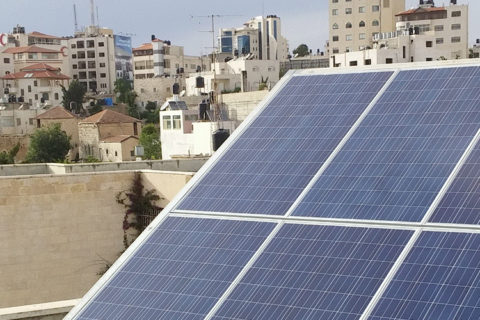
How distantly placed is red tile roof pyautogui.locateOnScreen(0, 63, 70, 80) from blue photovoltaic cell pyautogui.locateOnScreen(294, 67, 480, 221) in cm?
10626

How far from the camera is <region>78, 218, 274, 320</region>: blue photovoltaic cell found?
12.0 metres

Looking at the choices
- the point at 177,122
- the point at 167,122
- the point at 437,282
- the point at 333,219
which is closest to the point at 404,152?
the point at 333,219

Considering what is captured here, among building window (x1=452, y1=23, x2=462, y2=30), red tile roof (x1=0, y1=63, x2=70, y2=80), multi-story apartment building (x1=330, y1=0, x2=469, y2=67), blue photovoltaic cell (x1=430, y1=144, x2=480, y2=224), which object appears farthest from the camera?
red tile roof (x1=0, y1=63, x2=70, y2=80)

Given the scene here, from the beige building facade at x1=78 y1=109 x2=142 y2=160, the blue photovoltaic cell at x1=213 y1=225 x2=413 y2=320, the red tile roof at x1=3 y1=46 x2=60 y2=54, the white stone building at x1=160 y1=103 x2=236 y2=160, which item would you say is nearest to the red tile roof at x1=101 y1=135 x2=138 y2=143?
the beige building facade at x1=78 y1=109 x2=142 y2=160

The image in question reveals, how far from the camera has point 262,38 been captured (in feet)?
495

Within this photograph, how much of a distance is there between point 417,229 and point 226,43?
5924 inches

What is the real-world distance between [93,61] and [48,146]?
2304 inches

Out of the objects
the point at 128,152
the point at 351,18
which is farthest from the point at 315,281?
the point at 351,18

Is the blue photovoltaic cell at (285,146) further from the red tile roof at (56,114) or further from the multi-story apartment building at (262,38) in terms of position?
the multi-story apartment building at (262,38)

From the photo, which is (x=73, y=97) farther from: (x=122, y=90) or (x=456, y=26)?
(x=456, y=26)

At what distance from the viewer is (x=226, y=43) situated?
160 m

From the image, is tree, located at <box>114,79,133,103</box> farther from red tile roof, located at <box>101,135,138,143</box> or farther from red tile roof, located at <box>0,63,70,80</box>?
red tile roof, located at <box>101,135,138,143</box>

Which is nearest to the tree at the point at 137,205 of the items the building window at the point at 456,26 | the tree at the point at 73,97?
the building window at the point at 456,26

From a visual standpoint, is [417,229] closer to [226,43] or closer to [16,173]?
[16,173]
